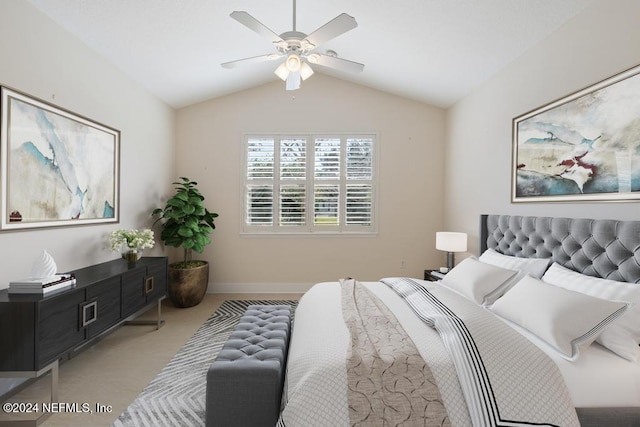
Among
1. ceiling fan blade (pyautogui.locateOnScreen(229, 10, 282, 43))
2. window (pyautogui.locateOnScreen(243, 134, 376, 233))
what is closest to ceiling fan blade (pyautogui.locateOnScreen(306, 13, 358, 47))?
ceiling fan blade (pyautogui.locateOnScreen(229, 10, 282, 43))

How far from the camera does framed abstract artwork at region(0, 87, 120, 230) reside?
7.27 ft

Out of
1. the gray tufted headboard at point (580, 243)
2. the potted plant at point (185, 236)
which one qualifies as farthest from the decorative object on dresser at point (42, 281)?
the gray tufted headboard at point (580, 243)

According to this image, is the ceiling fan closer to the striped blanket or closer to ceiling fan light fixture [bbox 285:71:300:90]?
ceiling fan light fixture [bbox 285:71:300:90]

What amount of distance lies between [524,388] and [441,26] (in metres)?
2.96

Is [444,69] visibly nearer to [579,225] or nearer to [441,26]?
[441,26]

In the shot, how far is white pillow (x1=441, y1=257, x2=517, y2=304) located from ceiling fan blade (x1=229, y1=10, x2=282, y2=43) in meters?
2.45

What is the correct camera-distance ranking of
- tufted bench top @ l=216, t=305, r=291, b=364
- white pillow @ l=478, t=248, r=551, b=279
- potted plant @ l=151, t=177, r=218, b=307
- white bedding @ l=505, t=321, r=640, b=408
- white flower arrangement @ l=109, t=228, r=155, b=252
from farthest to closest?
potted plant @ l=151, t=177, r=218, b=307
white flower arrangement @ l=109, t=228, r=155, b=252
white pillow @ l=478, t=248, r=551, b=279
tufted bench top @ l=216, t=305, r=291, b=364
white bedding @ l=505, t=321, r=640, b=408

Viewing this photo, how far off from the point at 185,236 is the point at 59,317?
2.08 metres

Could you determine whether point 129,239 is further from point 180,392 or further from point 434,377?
point 434,377

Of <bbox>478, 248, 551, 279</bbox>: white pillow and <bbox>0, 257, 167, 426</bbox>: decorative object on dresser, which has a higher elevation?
<bbox>478, 248, 551, 279</bbox>: white pillow

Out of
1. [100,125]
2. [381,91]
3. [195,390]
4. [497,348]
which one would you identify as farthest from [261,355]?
[381,91]

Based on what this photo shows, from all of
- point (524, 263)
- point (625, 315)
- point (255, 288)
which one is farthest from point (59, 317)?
point (524, 263)

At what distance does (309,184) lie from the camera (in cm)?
490

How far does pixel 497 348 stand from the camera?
1.61m
